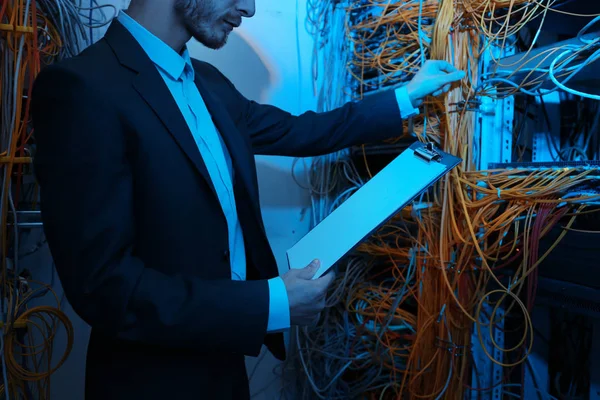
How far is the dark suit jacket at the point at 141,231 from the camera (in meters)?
0.76

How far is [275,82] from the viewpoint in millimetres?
1734

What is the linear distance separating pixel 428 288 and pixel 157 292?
0.76m

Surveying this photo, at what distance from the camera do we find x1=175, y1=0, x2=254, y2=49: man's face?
947 mm

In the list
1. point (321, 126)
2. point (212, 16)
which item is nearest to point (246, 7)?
point (212, 16)

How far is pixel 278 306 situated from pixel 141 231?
0.95 feet

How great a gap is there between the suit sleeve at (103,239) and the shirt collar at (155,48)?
20 cm

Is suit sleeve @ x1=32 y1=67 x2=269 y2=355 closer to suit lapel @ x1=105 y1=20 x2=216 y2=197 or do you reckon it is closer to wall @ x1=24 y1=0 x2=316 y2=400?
suit lapel @ x1=105 y1=20 x2=216 y2=197

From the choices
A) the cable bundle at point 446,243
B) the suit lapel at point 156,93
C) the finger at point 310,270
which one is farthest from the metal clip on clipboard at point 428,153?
the suit lapel at point 156,93

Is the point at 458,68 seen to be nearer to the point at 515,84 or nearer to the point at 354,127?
the point at 515,84

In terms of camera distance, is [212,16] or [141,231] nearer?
[141,231]

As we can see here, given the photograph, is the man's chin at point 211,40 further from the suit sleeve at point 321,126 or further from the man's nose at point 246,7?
the suit sleeve at point 321,126

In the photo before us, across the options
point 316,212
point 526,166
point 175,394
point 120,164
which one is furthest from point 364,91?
point 175,394

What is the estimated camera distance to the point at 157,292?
78 centimetres

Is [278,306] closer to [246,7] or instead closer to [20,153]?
[246,7]
